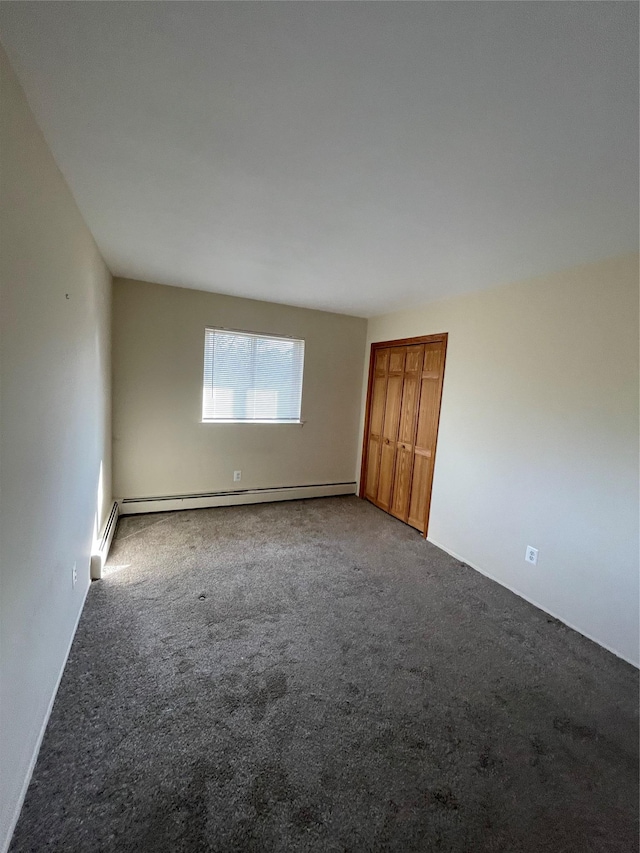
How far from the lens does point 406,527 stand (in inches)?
153

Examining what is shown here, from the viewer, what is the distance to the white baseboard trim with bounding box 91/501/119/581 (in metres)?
2.52

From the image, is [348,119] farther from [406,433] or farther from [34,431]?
[406,433]

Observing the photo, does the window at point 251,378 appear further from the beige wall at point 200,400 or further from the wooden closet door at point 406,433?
the wooden closet door at point 406,433

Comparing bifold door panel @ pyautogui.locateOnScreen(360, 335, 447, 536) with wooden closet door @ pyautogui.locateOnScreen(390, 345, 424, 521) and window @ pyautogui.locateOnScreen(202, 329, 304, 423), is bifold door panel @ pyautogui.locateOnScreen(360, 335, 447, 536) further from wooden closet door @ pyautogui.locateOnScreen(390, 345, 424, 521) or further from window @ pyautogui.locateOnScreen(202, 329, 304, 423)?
window @ pyautogui.locateOnScreen(202, 329, 304, 423)

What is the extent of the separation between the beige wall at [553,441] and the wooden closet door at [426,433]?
0.49ft

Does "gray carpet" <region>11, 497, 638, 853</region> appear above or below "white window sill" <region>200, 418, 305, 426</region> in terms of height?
below

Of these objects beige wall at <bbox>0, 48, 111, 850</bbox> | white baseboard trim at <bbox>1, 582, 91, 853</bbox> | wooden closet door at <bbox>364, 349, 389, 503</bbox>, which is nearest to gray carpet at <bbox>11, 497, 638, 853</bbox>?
white baseboard trim at <bbox>1, 582, 91, 853</bbox>

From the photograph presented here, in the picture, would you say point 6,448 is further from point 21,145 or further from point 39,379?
point 21,145

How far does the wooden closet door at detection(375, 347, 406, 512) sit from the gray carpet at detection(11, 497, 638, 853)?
1.64 meters

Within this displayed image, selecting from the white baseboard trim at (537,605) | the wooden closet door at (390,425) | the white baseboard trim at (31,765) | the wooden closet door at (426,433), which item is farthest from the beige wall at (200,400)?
the white baseboard trim at (31,765)

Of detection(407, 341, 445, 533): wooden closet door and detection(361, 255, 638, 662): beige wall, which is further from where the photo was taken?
detection(407, 341, 445, 533): wooden closet door

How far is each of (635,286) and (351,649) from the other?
270 cm

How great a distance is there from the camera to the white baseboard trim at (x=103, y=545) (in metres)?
2.52

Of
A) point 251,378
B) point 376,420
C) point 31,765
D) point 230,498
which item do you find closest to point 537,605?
point 376,420
